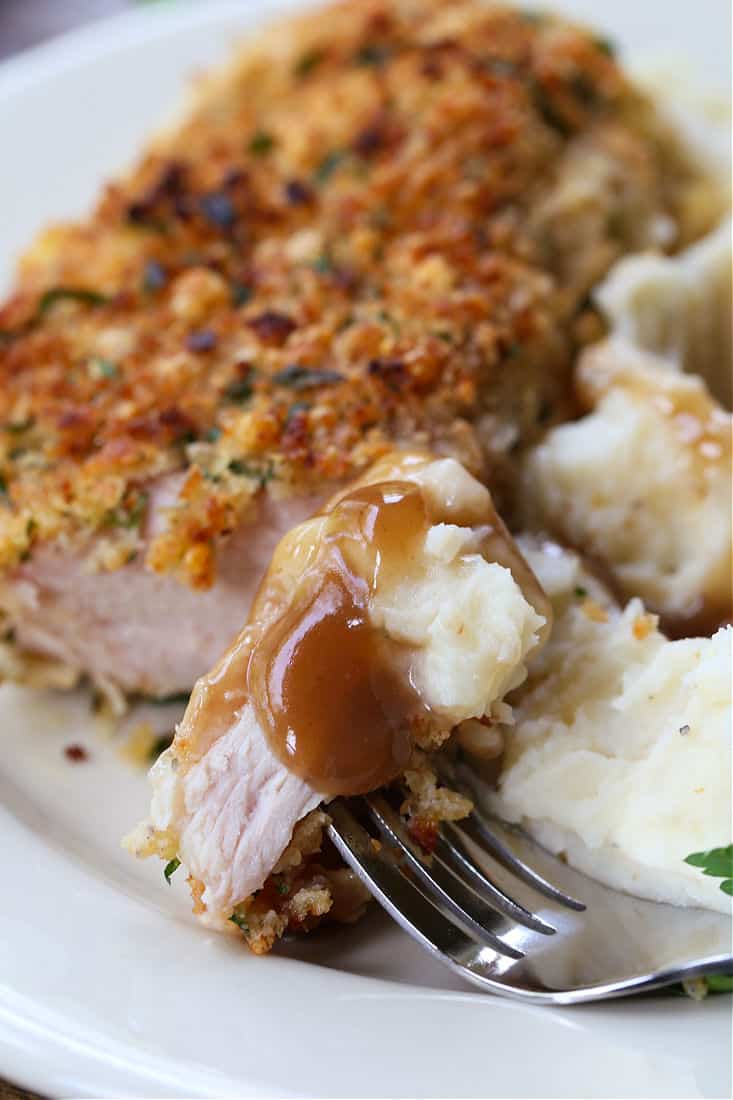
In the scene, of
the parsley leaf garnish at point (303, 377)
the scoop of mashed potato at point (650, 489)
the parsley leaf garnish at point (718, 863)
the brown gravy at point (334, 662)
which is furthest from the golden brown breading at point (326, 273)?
the parsley leaf garnish at point (718, 863)

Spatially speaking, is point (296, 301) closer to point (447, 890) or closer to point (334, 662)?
point (334, 662)

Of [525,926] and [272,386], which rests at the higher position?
[272,386]

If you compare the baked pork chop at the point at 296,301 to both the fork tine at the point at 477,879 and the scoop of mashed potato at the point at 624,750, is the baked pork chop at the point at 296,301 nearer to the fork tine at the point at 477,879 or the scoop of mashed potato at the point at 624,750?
the scoop of mashed potato at the point at 624,750

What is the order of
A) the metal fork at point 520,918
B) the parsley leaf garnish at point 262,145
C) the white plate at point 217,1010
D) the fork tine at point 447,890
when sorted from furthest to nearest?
the parsley leaf garnish at point 262,145 < the fork tine at point 447,890 < the metal fork at point 520,918 < the white plate at point 217,1010

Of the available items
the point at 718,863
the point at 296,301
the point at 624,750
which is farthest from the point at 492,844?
the point at 296,301

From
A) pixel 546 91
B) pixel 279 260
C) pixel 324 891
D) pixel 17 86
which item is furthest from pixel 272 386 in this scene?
pixel 17 86

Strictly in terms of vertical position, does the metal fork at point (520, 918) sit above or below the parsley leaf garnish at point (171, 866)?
below

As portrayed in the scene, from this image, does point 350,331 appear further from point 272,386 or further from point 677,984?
point 677,984
